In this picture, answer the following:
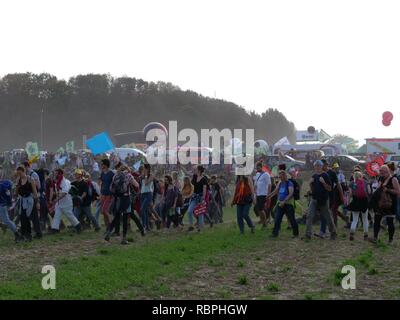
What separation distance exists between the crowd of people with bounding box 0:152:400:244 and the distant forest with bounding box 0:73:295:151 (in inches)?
2612

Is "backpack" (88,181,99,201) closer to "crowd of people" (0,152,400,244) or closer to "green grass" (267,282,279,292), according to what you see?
"crowd of people" (0,152,400,244)

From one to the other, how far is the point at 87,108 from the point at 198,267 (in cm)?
7823

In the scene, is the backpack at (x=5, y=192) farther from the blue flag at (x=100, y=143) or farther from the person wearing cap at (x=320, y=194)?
the blue flag at (x=100, y=143)

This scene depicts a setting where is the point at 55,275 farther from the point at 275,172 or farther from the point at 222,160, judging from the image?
the point at 222,160

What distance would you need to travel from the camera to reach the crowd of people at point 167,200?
1256cm

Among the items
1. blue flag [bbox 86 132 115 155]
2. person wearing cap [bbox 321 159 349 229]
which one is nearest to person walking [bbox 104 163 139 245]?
person wearing cap [bbox 321 159 349 229]

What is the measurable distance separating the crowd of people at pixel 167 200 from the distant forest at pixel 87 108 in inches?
2612

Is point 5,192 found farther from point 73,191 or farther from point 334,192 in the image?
point 334,192

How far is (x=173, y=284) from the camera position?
337 inches

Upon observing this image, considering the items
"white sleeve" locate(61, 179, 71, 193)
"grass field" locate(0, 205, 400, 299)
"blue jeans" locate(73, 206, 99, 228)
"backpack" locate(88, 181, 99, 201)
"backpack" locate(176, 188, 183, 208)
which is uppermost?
"white sleeve" locate(61, 179, 71, 193)

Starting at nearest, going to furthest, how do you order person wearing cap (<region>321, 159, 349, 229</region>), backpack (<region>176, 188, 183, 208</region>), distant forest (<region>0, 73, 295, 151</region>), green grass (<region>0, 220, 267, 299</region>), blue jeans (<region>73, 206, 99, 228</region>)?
green grass (<region>0, 220, 267, 299</region>), person wearing cap (<region>321, 159, 349, 229</region>), blue jeans (<region>73, 206, 99, 228</region>), backpack (<region>176, 188, 183, 208</region>), distant forest (<region>0, 73, 295, 151</region>)

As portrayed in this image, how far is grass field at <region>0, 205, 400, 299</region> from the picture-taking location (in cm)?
795

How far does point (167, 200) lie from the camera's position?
51.9 feet
